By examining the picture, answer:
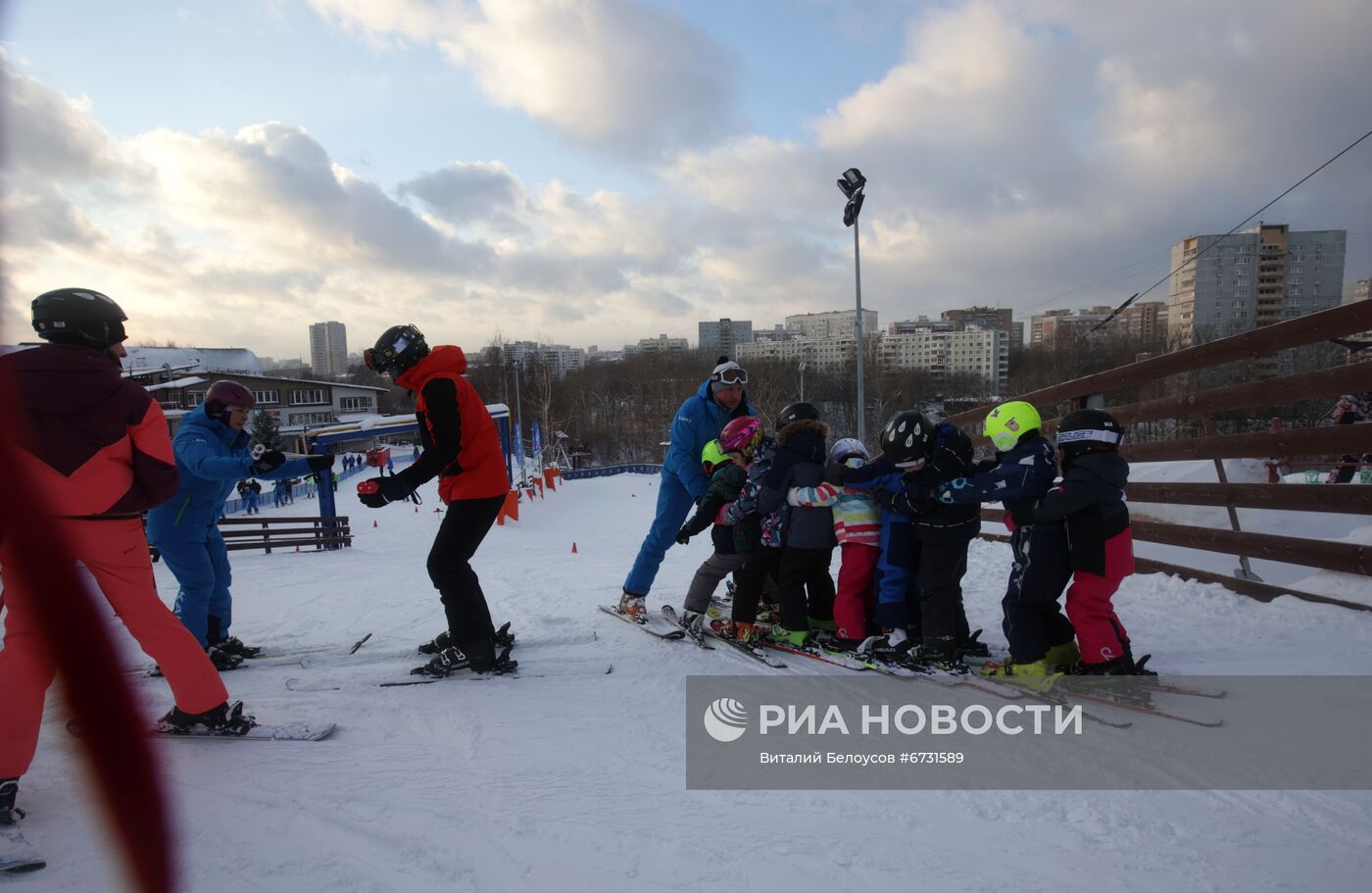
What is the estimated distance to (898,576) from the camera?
4004mm

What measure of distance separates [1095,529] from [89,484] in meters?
4.43

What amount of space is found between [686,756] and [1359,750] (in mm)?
2704

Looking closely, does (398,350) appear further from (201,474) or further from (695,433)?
(695,433)

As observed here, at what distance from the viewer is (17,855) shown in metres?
2.06

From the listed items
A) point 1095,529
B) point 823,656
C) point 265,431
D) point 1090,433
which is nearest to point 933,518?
point 1095,529

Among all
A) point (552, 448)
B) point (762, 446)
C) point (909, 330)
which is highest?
point (909, 330)

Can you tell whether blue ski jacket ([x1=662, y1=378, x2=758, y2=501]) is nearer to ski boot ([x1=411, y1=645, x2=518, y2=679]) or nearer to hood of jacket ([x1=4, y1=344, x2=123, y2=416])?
ski boot ([x1=411, y1=645, x2=518, y2=679])

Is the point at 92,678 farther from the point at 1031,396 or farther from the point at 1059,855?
the point at 1031,396

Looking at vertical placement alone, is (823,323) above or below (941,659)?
above

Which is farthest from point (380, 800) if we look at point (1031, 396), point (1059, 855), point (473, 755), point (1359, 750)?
point (1031, 396)

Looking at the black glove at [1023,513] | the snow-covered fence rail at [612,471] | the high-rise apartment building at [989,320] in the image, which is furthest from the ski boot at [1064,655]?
the high-rise apartment building at [989,320]

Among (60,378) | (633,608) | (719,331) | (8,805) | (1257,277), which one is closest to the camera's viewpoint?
(8,805)

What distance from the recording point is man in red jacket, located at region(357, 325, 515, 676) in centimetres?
360

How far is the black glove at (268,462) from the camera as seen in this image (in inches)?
161
